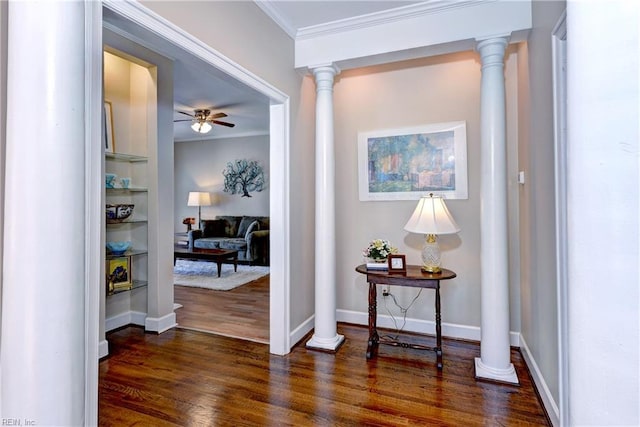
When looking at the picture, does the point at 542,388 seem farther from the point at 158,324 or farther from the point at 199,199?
the point at 199,199

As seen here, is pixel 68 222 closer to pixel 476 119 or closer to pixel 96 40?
pixel 96 40

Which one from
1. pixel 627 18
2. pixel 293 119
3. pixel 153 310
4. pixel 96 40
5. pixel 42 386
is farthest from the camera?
pixel 153 310

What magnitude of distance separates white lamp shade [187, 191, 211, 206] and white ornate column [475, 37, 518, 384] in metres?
6.21

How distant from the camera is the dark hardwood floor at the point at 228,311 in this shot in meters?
3.13

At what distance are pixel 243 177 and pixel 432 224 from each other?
5.50m

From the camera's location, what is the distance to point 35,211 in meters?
0.64

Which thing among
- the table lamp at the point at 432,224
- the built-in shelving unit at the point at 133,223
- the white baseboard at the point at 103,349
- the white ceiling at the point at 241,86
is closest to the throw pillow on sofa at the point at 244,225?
the white ceiling at the point at 241,86

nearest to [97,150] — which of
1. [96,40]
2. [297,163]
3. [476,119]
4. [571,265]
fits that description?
[96,40]

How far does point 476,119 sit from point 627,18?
2.57 m

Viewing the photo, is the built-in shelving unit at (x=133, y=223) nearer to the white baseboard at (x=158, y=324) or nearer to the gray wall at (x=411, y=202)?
the white baseboard at (x=158, y=324)

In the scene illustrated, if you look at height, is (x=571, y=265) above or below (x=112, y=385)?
above

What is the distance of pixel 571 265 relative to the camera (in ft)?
1.90

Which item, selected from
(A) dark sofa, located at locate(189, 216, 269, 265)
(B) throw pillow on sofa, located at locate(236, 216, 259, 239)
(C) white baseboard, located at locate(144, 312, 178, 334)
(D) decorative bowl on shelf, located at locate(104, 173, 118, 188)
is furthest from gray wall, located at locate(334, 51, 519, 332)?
(B) throw pillow on sofa, located at locate(236, 216, 259, 239)

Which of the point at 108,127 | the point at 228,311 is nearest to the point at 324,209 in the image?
the point at 228,311
